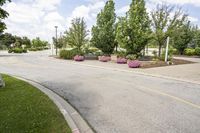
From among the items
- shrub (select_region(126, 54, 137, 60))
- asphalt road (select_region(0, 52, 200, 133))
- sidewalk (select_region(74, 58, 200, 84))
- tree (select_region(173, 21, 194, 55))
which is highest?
tree (select_region(173, 21, 194, 55))

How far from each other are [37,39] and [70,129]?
342 feet

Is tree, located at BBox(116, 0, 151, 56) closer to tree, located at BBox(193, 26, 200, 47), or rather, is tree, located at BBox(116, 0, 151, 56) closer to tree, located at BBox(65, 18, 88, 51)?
tree, located at BBox(65, 18, 88, 51)

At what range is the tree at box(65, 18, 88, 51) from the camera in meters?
35.2

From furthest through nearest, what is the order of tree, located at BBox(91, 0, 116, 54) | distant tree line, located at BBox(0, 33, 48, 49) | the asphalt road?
distant tree line, located at BBox(0, 33, 48, 49)
tree, located at BBox(91, 0, 116, 54)
the asphalt road

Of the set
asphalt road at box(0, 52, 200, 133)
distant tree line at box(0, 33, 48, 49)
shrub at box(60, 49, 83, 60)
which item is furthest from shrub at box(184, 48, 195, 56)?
distant tree line at box(0, 33, 48, 49)

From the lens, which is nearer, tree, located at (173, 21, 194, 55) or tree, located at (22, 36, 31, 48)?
tree, located at (173, 21, 194, 55)

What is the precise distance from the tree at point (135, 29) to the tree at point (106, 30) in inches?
195

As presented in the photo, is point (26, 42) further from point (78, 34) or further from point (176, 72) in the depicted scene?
point (176, 72)

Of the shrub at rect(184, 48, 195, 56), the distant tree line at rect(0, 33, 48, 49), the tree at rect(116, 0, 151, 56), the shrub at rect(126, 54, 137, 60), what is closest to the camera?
the shrub at rect(126, 54, 137, 60)

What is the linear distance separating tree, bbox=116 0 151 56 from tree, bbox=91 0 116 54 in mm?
4950

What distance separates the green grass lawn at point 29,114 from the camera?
530 cm

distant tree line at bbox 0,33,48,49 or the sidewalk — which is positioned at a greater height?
distant tree line at bbox 0,33,48,49

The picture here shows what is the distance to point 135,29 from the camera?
26828 mm

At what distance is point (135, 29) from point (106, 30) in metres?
6.65
